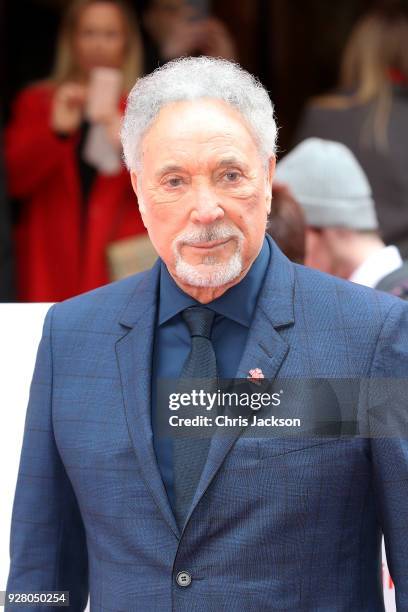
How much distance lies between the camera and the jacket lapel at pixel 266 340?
78.4 inches

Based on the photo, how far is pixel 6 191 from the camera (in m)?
4.40

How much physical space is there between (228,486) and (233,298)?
31cm

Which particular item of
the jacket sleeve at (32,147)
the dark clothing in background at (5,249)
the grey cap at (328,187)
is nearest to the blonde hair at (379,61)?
the grey cap at (328,187)

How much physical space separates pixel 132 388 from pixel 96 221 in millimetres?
2311

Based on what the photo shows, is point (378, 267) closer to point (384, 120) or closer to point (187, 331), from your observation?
point (187, 331)

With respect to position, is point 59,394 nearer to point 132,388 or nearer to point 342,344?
point 132,388

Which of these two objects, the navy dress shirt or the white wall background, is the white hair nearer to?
the navy dress shirt

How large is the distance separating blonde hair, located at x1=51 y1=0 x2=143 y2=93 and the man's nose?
7.88 feet

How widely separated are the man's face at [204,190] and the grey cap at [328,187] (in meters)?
1.57

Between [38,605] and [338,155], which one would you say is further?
[338,155]

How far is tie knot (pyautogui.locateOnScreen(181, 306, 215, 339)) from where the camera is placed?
209 cm

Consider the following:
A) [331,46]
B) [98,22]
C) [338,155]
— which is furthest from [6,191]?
[331,46]

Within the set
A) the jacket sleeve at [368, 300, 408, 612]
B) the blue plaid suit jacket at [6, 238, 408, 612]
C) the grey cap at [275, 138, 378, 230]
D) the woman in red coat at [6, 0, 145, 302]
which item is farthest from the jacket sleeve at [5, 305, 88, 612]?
the woman in red coat at [6, 0, 145, 302]

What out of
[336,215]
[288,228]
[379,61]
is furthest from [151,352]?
[379,61]
